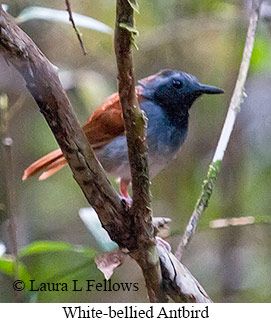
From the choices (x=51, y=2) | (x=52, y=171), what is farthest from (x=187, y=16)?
(x=52, y=171)

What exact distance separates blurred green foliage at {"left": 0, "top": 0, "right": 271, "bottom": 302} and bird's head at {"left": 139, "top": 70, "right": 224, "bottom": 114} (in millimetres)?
48

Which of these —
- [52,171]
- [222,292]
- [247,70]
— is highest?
[247,70]

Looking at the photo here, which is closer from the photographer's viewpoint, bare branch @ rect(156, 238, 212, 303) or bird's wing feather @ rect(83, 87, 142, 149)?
bare branch @ rect(156, 238, 212, 303)

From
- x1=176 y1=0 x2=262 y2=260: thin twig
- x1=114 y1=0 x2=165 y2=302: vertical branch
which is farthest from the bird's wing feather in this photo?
x1=114 y1=0 x2=165 y2=302: vertical branch

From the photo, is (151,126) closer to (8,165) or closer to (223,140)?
(223,140)

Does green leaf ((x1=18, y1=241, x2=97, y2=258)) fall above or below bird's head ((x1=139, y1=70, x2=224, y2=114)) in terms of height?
below

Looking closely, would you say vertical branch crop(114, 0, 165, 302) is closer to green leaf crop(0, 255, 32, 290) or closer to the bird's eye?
green leaf crop(0, 255, 32, 290)

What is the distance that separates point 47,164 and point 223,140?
38cm

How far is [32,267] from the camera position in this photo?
107cm

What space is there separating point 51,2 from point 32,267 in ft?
1.87

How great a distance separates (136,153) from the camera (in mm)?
746

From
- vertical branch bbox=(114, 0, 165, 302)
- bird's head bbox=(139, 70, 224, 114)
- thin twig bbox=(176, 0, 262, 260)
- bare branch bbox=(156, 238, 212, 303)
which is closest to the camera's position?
vertical branch bbox=(114, 0, 165, 302)

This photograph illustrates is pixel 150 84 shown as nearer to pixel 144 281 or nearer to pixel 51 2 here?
pixel 51 2

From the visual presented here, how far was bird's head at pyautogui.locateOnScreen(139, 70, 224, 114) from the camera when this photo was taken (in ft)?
3.78
